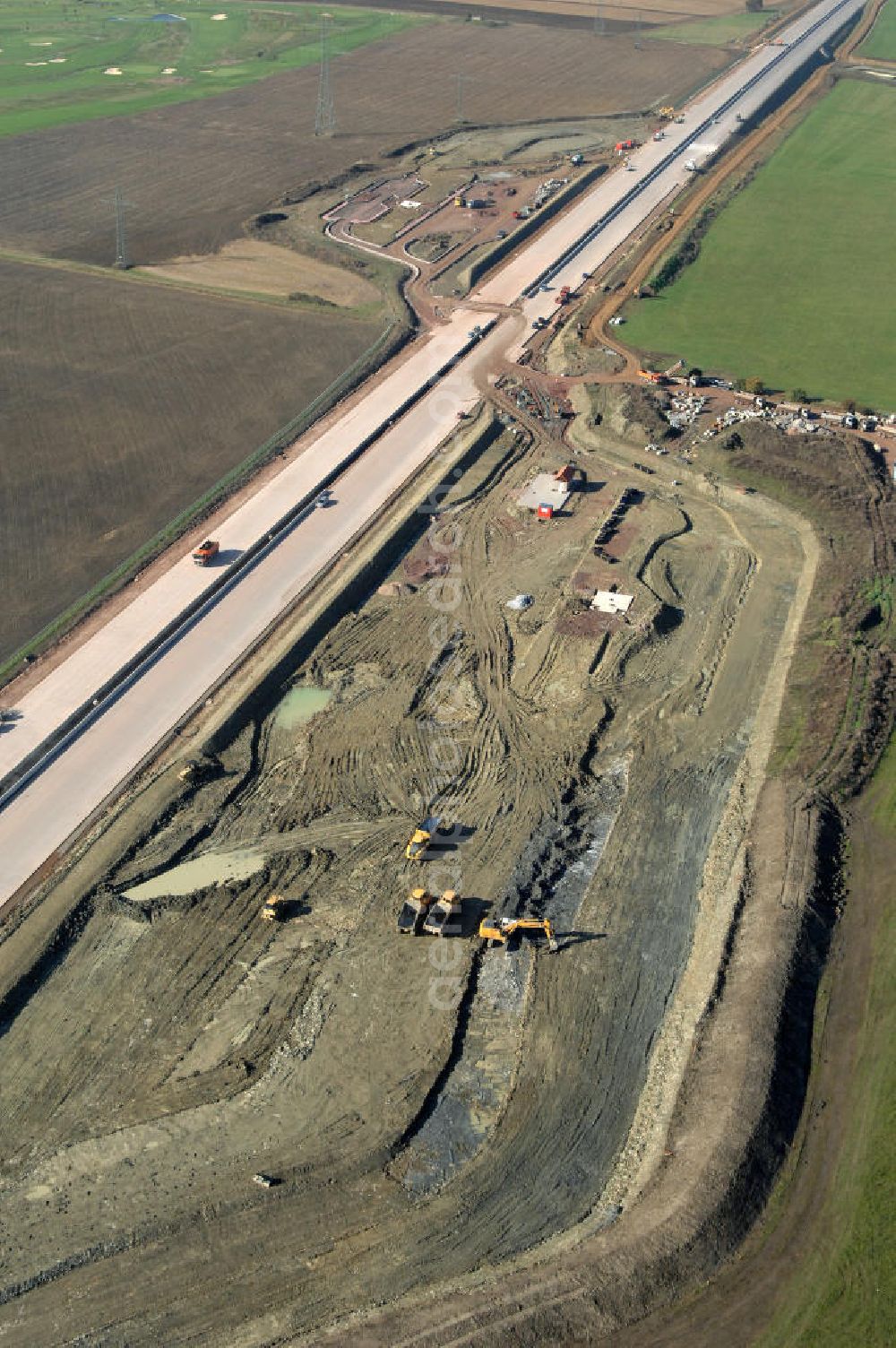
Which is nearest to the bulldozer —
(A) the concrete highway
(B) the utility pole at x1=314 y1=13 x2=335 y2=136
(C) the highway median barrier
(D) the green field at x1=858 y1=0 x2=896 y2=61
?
(A) the concrete highway

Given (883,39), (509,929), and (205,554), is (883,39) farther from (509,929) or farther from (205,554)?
(509,929)

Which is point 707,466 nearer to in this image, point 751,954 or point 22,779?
point 751,954

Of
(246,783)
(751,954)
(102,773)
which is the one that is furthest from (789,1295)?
(102,773)

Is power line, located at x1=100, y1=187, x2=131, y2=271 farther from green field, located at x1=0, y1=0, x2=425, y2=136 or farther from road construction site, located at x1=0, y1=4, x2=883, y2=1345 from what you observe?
road construction site, located at x1=0, y1=4, x2=883, y2=1345

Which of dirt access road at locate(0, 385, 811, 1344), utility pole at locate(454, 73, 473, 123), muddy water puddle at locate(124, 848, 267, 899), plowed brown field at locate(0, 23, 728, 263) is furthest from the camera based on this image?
utility pole at locate(454, 73, 473, 123)

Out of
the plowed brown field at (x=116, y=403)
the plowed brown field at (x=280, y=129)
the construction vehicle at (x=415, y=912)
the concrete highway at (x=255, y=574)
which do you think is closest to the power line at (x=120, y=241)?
the plowed brown field at (x=280, y=129)

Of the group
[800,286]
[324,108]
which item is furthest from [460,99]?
[800,286]

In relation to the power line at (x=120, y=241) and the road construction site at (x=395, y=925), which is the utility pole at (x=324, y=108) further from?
the road construction site at (x=395, y=925)
